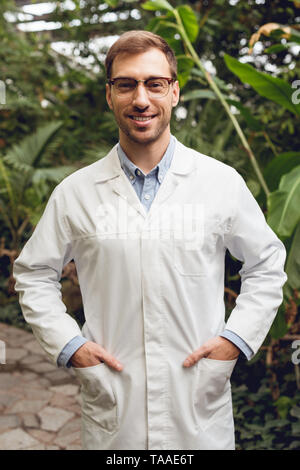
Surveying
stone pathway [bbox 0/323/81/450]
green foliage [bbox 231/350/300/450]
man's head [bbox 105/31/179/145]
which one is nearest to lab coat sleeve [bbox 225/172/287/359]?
man's head [bbox 105/31/179/145]

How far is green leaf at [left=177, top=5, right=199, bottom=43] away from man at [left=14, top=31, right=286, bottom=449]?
1487mm

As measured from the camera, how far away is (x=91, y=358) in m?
1.55

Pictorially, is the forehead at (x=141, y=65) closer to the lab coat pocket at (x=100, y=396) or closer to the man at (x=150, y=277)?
the man at (x=150, y=277)

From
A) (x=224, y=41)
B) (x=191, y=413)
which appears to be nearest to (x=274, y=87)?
(x=191, y=413)

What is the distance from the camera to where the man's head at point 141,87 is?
1511 millimetres

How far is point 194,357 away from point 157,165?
59 cm

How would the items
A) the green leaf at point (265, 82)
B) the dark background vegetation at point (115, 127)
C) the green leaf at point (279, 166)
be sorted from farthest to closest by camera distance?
1. the dark background vegetation at point (115, 127)
2. the green leaf at point (279, 166)
3. the green leaf at point (265, 82)

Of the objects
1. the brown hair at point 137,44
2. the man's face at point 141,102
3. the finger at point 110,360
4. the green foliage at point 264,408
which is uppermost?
the brown hair at point 137,44

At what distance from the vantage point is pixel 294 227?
2.37 metres

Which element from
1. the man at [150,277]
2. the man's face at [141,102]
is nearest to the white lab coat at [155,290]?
the man at [150,277]

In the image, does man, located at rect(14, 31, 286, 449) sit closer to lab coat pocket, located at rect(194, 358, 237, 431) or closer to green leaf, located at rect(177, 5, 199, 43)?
lab coat pocket, located at rect(194, 358, 237, 431)

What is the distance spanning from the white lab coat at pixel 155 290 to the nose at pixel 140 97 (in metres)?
0.23

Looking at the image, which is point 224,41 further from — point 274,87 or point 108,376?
point 108,376
